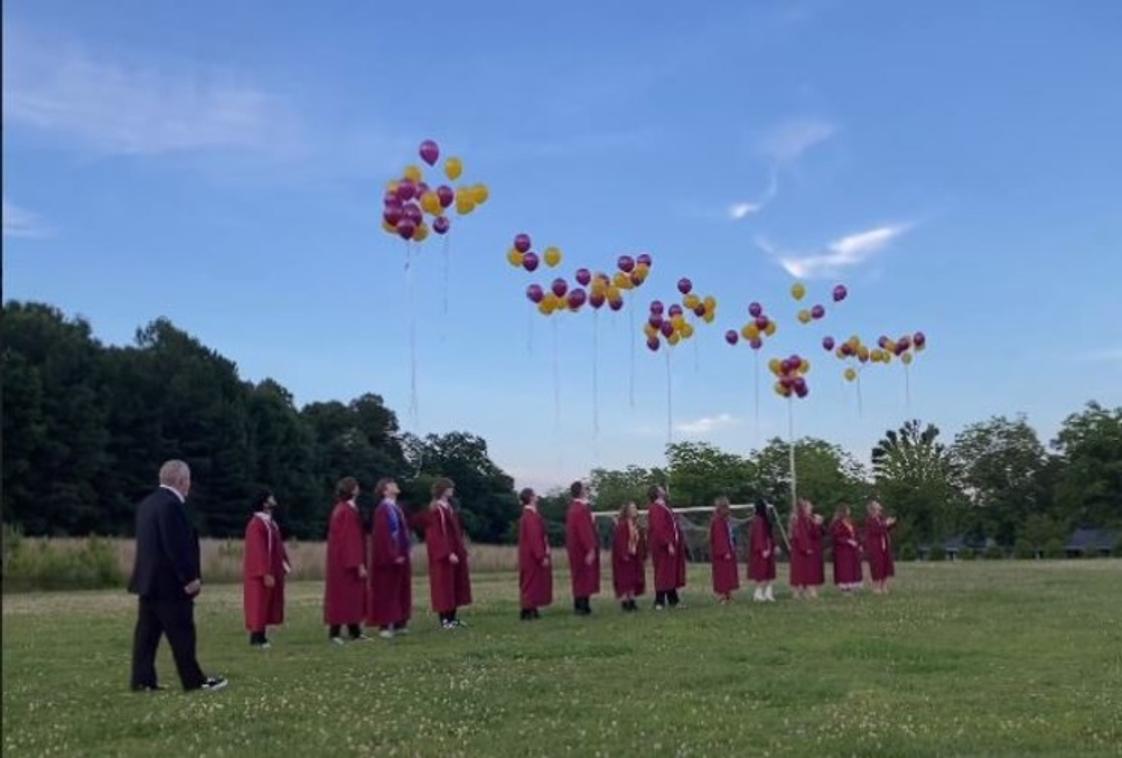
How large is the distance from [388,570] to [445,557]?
111cm

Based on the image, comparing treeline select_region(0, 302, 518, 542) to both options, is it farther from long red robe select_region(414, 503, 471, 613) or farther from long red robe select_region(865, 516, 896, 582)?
long red robe select_region(414, 503, 471, 613)

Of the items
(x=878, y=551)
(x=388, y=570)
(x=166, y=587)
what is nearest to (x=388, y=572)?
(x=388, y=570)

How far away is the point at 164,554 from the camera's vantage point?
11.3m

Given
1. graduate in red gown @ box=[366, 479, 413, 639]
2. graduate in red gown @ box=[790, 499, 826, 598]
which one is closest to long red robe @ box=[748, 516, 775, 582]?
graduate in red gown @ box=[790, 499, 826, 598]

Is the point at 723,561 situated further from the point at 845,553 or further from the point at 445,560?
the point at 445,560

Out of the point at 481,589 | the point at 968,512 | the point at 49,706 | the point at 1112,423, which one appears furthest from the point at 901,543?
the point at 49,706

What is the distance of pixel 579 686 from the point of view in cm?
1119

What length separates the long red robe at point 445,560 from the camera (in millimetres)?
18719

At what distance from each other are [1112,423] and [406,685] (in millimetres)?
93888

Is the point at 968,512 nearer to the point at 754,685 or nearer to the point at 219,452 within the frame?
the point at 219,452

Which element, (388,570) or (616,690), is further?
(388,570)

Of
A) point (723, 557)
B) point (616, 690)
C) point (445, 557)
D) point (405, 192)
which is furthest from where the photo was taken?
point (723, 557)

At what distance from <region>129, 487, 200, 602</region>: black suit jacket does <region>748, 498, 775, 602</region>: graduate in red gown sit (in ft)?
47.4

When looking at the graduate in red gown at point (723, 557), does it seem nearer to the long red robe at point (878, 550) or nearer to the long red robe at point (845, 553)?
the long red robe at point (845, 553)
